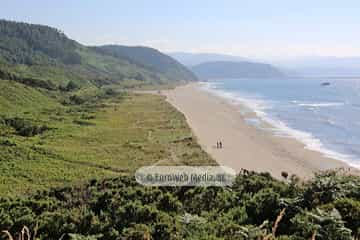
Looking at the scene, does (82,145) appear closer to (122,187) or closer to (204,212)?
(122,187)

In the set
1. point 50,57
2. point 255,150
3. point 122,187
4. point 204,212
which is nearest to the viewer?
point 204,212

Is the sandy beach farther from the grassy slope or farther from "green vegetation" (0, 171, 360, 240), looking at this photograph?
"green vegetation" (0, 171, 360, 240)

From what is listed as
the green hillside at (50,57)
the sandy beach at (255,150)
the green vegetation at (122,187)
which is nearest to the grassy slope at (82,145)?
the green vegetation at (122,187)

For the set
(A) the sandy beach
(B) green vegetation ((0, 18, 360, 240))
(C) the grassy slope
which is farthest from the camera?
(A) the sandy beach

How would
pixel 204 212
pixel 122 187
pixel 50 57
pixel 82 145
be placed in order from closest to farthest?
1. pixel 204 212
2. pixel 122 187
3. pixel 82 145
4. pixel 50 57

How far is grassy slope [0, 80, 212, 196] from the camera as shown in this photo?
33.3m

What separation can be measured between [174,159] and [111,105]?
50.8 metres

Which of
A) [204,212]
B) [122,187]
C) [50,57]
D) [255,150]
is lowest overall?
[255,150]

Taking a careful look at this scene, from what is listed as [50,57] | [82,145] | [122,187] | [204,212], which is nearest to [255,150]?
[82,145]

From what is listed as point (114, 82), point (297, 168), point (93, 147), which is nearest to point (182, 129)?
point (93, 147)

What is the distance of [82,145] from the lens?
46.3 metres

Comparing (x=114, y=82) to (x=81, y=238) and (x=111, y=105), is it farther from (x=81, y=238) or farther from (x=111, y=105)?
(x=81, y=238)

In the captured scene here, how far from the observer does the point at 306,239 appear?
7637 mm

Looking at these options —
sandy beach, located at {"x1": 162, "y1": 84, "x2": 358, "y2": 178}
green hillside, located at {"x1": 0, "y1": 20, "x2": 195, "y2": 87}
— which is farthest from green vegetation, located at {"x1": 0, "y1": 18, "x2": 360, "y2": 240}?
green hillside, located at {"x1": 0, "y1": 20, "x2": 195, "y2": 87}
